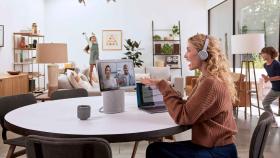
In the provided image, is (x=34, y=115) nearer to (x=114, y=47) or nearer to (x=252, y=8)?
(x=252, y=8)

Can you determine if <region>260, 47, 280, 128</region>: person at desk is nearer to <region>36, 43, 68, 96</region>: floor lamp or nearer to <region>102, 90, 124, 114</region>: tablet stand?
<region>36, 43, 68, 96</region>: floor lamp

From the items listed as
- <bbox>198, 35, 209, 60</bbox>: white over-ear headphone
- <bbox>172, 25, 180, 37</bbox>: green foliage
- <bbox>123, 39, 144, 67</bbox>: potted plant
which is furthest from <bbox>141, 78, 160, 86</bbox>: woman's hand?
<bbox>172, 25, 180, 37</bbox>: green foliage

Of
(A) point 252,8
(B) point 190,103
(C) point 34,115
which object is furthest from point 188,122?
(A) point 252,8

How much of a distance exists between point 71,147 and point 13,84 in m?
5.62

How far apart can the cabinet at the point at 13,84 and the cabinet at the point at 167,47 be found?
4422mm

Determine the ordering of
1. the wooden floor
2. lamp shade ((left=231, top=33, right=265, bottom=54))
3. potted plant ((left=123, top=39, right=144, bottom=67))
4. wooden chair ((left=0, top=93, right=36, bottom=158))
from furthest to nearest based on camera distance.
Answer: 1. potted plant ((left=123, top=39, right=144, bottom=67))
2. lamp shade ((left=231, top=33, right=265, bottom=54))
3. the wooden floor
4. wooden chair ((left=0, top=93, right=36, bottom=158))

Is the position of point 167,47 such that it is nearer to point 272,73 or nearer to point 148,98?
point 272,73

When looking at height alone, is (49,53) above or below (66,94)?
above

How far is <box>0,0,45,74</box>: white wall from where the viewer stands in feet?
23.5

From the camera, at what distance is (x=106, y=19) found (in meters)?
10.5

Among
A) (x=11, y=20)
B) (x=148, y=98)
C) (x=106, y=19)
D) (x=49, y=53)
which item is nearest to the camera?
(x=148, y=98)

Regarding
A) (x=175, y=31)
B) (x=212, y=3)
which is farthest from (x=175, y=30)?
(x=212, y=3)

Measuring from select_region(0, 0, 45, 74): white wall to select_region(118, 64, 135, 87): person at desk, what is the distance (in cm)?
577

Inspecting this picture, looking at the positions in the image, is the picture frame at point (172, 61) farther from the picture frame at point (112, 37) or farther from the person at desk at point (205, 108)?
the person at desk at point (205, 108)
